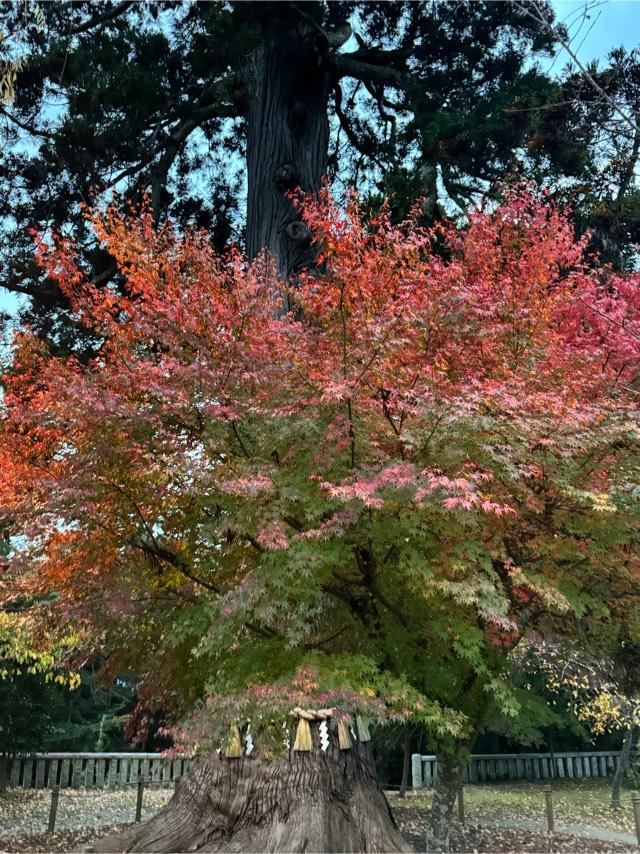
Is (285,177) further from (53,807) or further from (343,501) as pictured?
(53,807)

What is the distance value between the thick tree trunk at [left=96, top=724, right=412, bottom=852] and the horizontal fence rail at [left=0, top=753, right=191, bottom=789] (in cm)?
580

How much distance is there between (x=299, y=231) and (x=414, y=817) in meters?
10.7

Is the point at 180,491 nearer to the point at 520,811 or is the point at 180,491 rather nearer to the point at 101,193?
the point at 101,193

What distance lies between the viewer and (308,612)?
6.53 m

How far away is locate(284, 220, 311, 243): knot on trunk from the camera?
12852 mm

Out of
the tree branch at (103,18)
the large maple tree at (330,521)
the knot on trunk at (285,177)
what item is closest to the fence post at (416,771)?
the large maple tree at (330,521)

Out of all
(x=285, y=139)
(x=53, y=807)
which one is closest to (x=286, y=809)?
(x=53, y=807)

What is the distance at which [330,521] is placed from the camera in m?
6.12

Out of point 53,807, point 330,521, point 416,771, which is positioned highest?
point 330,521

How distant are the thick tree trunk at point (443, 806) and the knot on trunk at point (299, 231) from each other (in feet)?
28.7

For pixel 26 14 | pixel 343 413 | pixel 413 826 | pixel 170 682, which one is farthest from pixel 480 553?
pixel 26 14

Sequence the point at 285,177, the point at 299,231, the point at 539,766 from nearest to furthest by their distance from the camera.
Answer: the point at 299,231, the point at 285,177, the point at 539,766

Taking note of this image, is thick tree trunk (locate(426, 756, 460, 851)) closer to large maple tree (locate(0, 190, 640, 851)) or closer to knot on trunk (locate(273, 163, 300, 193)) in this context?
large maple tree (locate(0, 190, 640, 851))

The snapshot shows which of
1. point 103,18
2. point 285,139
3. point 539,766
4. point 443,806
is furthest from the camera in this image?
point 539,766
